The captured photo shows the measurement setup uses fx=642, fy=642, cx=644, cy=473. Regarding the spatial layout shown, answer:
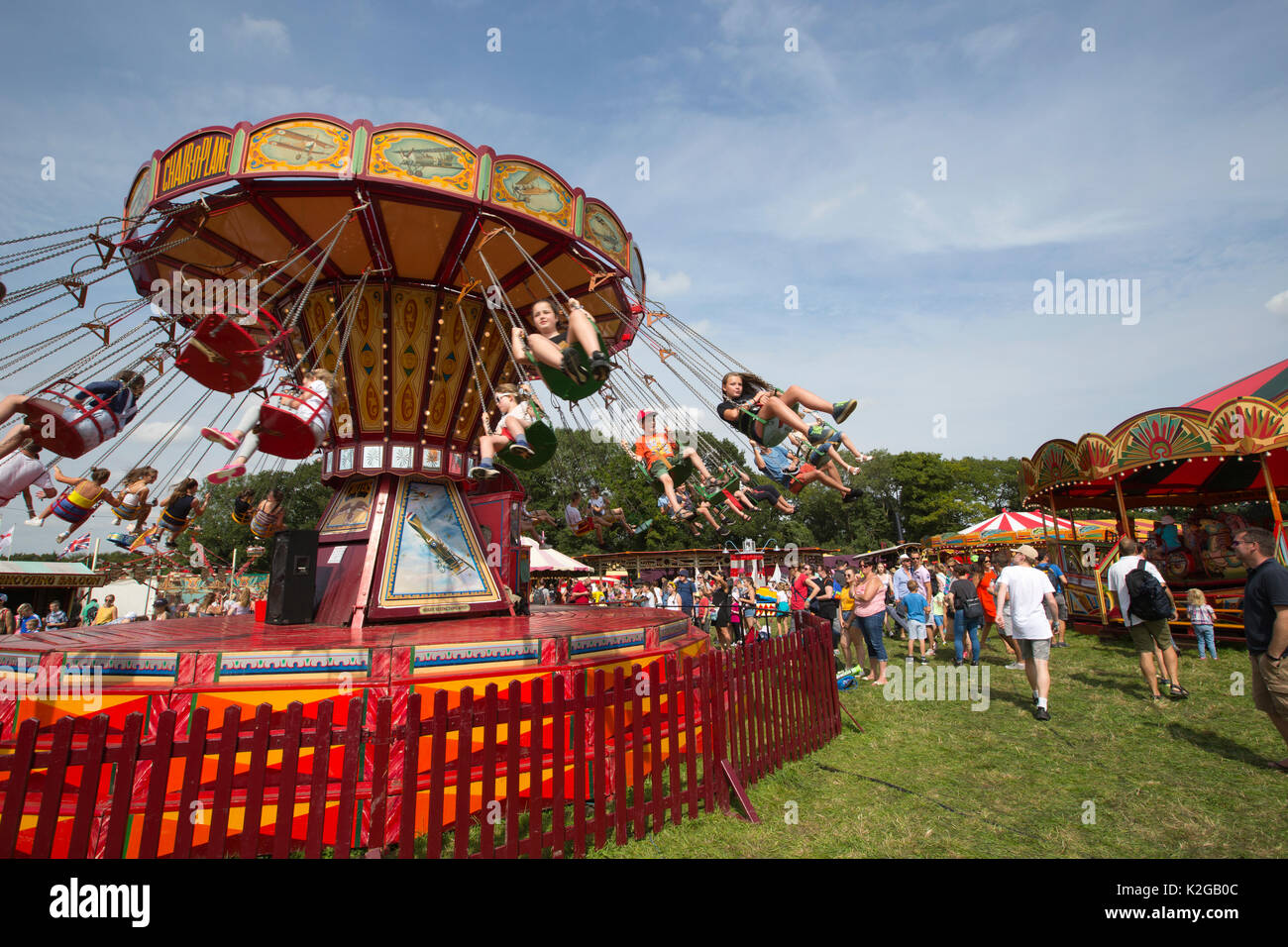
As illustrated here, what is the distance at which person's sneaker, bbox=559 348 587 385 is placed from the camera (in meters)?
4.37

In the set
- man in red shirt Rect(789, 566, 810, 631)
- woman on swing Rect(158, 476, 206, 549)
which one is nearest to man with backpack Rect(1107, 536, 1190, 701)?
man in red shirt Rect(789, 566, 810, 631)

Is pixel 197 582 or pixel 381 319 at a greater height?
pixel 381 319

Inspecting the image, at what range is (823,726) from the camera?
6.03 metres

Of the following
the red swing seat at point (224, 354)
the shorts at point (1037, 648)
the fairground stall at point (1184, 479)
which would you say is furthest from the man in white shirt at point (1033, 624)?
the red swing seat at point (224, 354)

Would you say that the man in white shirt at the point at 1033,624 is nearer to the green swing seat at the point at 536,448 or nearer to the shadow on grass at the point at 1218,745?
the shadow on grass at the point at 1218,745

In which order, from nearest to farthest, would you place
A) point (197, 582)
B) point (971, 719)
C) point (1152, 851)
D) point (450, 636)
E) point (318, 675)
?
1. point (1152, 851)
2. point (318, 675)
3. point (450, 636)
4. point (971, 719)
5. point (197, 582)

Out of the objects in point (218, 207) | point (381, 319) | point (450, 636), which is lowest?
point (450, 636)

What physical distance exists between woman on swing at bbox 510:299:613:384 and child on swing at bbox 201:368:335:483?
7.22 ft

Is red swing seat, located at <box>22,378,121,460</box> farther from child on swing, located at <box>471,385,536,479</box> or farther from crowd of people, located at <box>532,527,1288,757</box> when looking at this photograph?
crowd of people, located at <box>532,527,1288,757</box>

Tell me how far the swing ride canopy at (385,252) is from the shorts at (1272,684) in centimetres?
518
